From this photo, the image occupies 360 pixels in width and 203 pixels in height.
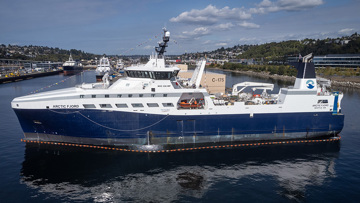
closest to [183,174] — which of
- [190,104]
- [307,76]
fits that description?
[190,104]

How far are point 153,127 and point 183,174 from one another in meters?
5.51

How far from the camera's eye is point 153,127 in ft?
69.1

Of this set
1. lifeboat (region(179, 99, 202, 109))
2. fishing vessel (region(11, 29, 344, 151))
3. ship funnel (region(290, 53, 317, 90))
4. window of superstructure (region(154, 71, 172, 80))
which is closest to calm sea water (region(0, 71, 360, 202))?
fishing vessel (region(11, 29, 344, 151))

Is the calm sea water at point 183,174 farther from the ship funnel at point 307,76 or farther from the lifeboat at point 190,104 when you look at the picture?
the ship funnel at point 307,76

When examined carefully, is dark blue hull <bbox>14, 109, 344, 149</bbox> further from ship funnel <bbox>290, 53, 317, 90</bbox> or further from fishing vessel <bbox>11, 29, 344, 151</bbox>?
ship funnel <bbox>290, 53, 317, 90</bbox>

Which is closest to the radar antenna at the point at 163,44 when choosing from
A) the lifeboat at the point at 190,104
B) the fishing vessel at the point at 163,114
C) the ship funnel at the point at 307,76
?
the fishing vessel at the point at 163,114

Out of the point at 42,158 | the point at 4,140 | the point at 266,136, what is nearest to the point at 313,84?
the point at 266,136

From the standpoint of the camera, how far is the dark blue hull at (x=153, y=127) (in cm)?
2025

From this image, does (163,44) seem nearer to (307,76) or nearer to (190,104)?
(190,104)

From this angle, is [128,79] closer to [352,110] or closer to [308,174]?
[308,174]

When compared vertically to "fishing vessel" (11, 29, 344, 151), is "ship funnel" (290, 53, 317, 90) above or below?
above

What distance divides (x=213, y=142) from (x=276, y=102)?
8.52 meters

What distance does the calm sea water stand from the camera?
14945 millimetres

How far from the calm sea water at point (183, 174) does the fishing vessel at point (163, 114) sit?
1504 mm
